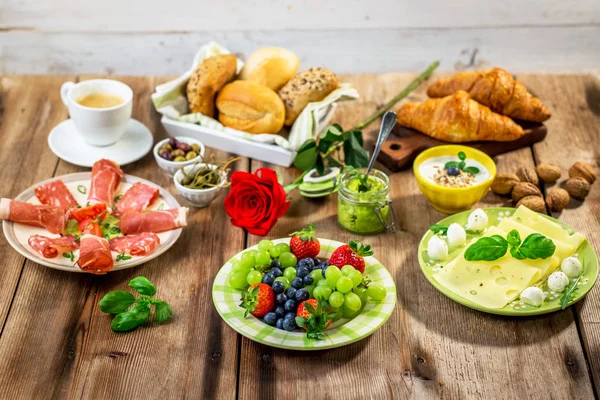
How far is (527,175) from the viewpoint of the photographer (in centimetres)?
227

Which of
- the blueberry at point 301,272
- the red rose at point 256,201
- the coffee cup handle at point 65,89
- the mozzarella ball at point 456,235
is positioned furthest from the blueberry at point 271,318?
the coffee cup handle at point 65,89

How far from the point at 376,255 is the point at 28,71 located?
3.01 metres

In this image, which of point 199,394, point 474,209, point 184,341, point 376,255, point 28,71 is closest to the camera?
point 199,394

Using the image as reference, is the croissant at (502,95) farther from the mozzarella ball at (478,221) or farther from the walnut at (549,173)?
the mozzarella ball at (478,221)

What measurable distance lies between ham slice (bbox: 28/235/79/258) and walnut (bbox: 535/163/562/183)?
1385 mm

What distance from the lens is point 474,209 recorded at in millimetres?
2178

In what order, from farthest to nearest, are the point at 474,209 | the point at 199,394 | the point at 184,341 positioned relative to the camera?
the point at 474,209, the point at 184,341, the point at 199,394

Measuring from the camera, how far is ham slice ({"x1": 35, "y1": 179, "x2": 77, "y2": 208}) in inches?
83.4

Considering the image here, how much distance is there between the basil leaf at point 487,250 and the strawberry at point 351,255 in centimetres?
25

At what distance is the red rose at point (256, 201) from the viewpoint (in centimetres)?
202

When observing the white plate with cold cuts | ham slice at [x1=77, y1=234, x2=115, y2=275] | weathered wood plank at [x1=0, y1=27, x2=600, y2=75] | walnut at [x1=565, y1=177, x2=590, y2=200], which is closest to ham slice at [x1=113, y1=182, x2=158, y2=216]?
the white plate with cold cuts

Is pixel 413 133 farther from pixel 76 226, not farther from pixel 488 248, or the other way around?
pixel 76 226

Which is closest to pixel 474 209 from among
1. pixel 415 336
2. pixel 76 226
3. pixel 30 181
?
pixel 415 336

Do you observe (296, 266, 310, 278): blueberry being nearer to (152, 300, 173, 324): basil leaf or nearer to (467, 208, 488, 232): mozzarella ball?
(152, 300, 173, 324): basil leaf
